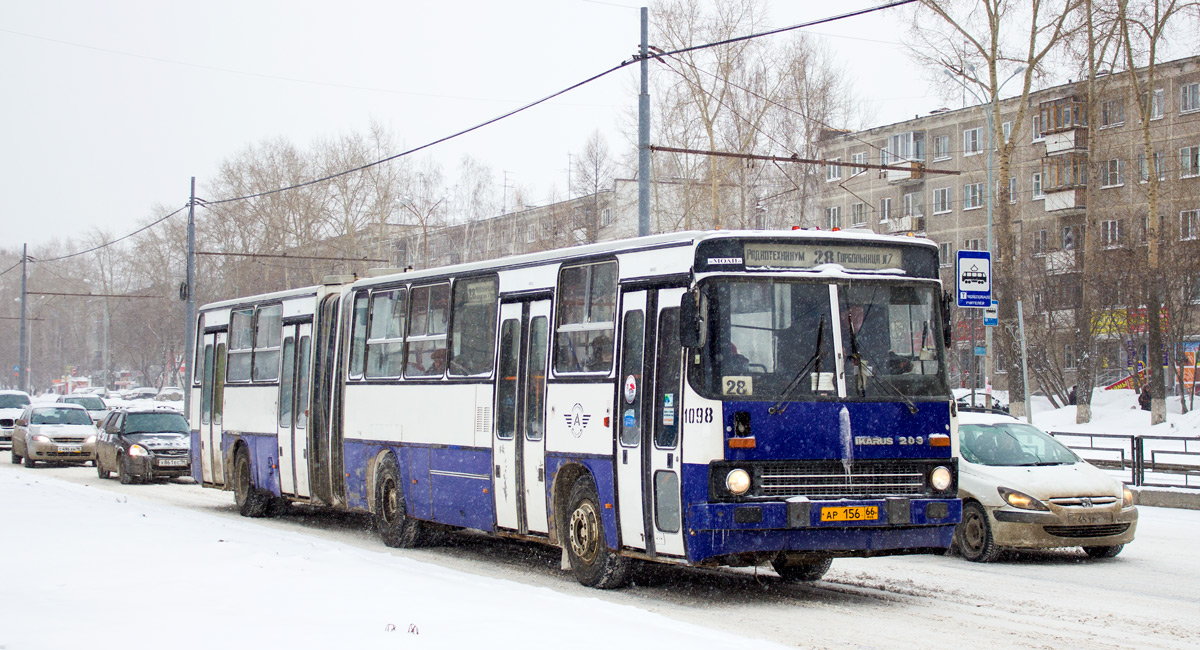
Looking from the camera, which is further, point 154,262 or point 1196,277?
point 154,262

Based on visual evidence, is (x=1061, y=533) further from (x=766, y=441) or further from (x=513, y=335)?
(x=513, y=335)

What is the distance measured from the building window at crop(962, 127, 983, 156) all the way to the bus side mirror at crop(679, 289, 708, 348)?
62.3 metres

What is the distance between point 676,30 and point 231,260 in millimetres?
35922

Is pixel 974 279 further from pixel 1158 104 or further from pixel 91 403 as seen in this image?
pixel 1158 104

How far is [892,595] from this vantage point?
440 inches

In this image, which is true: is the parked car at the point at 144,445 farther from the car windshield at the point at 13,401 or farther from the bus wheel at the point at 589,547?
the bus wheel at the point at 589,547

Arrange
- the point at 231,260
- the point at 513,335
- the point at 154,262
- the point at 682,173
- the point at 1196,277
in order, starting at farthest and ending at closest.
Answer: the point at 154,262 → the point at 231,260 → the point at 682,173 → the point at 1196,277 → the point at 513,335

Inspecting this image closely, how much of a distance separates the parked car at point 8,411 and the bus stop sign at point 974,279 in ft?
91.7

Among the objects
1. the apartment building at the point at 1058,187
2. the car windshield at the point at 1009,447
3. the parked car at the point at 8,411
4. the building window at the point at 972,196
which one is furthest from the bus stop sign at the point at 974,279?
the building window at the point at 972,196

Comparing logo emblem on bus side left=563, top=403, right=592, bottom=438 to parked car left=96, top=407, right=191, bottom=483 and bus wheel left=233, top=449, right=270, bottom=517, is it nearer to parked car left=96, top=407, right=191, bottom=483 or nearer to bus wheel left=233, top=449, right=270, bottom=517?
bus wheel left=233, top=449, right=270, bottom=517

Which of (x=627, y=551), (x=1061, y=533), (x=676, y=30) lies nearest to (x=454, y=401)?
(x=627, y=551)

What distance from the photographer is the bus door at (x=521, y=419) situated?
12.4m

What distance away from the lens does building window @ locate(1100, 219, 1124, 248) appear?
4875 centimetres

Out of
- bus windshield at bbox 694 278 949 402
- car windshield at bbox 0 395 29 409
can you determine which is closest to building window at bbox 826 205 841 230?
car windshield at bbox 0 395 29 409
